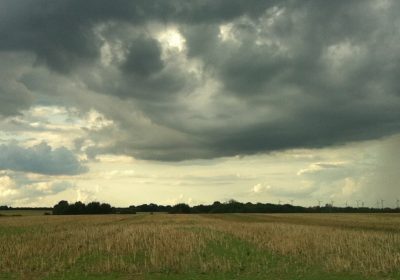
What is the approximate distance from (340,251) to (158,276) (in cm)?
1250

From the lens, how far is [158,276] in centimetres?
2108

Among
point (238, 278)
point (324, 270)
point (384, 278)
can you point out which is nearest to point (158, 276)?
point (238, 278)

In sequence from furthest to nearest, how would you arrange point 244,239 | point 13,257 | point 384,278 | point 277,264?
point 244,239 → point 13,257 → point 277,264 → point 384,278

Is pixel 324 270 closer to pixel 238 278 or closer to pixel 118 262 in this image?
pixel 238 278

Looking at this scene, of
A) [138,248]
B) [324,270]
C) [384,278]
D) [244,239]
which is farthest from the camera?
[244,239]

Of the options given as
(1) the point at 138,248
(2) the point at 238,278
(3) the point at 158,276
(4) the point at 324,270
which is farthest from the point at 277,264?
(1) the point at 138,248

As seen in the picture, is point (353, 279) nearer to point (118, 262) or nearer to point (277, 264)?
point (277, 264)

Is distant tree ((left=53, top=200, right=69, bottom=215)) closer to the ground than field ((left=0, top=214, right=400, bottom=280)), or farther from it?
farther from it

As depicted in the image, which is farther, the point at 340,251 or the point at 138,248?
the point at 138,248

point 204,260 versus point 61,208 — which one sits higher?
point 61,208

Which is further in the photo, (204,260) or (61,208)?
(61,208)

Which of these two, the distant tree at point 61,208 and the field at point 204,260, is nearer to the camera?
the field at point 204,260

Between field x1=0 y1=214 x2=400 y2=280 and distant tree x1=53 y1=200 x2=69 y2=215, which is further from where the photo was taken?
distant tree x1=53 y1=200 x2=69 y2=215

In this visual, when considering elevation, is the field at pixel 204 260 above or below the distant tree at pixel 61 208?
below
